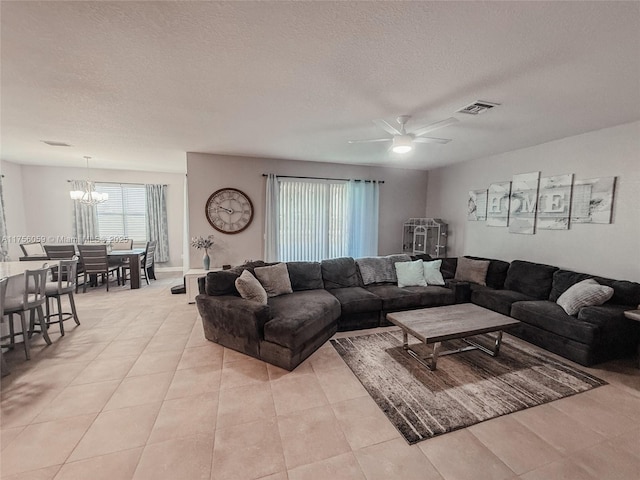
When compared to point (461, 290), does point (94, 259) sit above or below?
above

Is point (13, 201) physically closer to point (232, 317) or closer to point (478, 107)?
point (232, 317)

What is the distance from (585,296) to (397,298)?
1990 mm

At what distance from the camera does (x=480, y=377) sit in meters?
2.50

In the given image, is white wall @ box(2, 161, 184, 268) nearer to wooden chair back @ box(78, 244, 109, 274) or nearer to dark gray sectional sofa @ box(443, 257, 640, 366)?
wooden chair back @ box(78, 244, 109, 274)

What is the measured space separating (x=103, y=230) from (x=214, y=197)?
4.08m

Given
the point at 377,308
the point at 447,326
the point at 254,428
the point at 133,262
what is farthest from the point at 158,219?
the point at 447,326

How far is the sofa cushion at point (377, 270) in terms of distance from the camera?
4.21 metres

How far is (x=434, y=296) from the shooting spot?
3.88m

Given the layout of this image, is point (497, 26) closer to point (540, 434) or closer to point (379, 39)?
point (379, 39)

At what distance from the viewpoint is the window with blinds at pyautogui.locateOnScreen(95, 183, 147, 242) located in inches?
260

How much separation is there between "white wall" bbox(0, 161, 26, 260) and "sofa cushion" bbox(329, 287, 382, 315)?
6935 mm

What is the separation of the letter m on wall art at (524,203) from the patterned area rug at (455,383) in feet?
6.06

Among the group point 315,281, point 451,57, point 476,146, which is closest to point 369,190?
point 476,146

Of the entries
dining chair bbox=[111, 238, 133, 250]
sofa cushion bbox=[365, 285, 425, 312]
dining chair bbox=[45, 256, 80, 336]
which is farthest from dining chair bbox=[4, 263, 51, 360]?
sofa cushion bbox=[365, 285, 425, 312]
